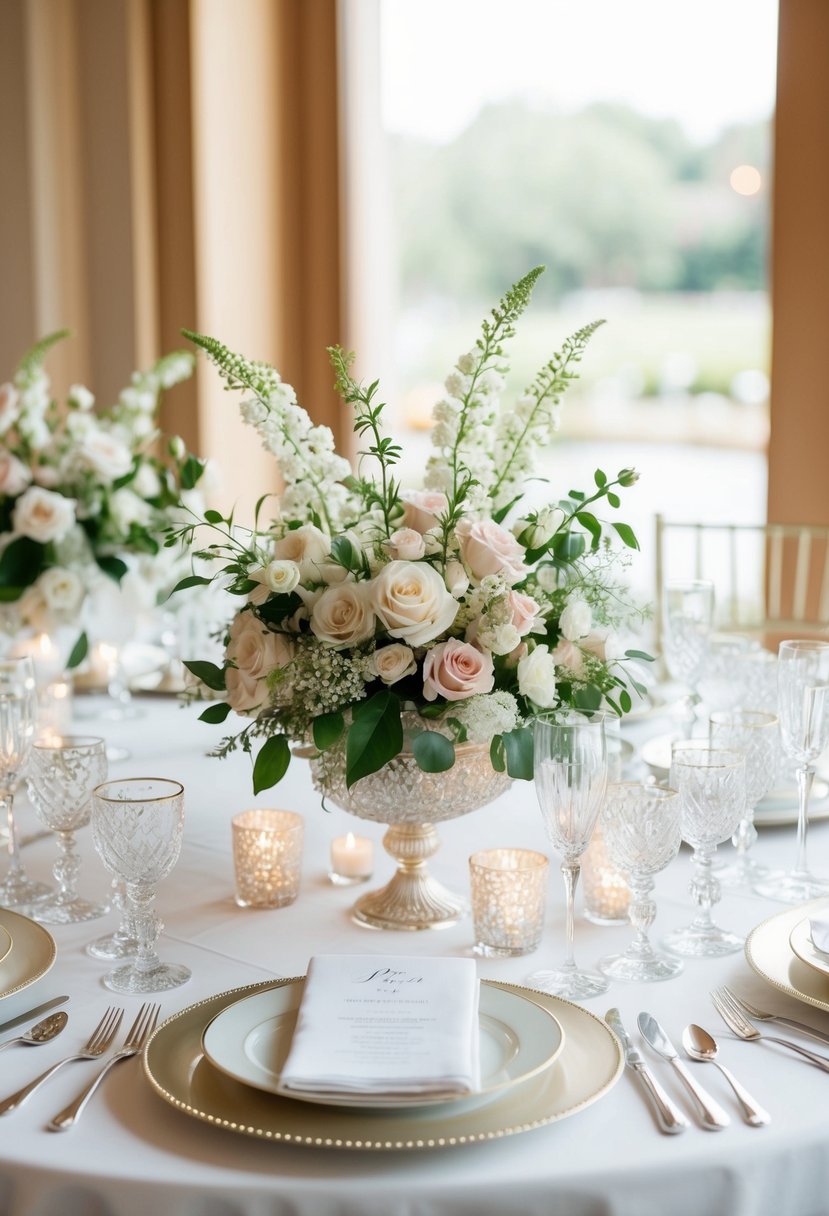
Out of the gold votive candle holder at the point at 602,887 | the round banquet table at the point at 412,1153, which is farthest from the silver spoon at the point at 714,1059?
the gold votive candle holder at the point at 602,887

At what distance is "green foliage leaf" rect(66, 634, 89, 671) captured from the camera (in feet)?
6.63

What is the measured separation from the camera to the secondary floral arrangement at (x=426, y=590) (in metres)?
1.22

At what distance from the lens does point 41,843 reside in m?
1.62

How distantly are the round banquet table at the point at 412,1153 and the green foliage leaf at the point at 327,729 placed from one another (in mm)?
213

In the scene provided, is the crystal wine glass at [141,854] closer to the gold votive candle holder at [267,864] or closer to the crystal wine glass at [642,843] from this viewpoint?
Answer: the gold votive candle holder at [267,864]

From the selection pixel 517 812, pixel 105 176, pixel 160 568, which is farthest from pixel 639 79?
pixel 517 812

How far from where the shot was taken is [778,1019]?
108cm

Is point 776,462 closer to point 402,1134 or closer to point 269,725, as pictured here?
point 269,725

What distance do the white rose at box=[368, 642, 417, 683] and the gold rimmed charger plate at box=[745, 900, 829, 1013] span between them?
411mm

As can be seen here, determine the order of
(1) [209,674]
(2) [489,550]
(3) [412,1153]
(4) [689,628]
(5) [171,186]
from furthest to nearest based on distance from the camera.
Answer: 1. (5) [171,186]
2. (4) [689,628]
3. (1) [209,674]
4. (2) [489,550]
5. (3) [412,1153]

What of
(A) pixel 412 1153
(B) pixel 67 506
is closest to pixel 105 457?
(B) pixel 67 506

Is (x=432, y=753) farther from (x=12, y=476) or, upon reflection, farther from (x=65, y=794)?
(x=12, y=476)

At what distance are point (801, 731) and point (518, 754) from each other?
1.17ft

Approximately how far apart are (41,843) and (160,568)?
64 cm
